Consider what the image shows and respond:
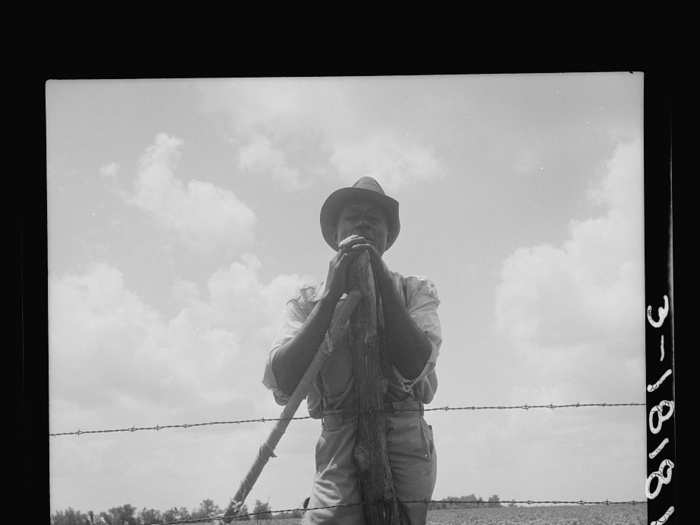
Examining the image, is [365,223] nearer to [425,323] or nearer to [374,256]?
[374,256]

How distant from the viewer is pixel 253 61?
360 centimetres

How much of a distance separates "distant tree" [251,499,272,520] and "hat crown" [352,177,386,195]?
1265 mm

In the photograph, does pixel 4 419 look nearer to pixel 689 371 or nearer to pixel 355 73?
pixel 355 73

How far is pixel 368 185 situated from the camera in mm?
3684

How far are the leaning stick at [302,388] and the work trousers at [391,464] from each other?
0.46 feet

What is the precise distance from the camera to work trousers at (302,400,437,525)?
3.55 metres

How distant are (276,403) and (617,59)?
1.85 meters

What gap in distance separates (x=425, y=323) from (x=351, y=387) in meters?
0.38

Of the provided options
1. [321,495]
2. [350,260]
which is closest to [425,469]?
[321,495]

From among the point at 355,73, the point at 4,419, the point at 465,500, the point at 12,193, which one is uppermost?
the point at 355,73

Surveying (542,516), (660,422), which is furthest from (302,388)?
(660,422)

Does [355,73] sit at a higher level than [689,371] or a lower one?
higher

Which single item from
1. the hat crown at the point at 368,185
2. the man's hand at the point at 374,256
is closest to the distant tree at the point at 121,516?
the man's hand at the point at 374,256

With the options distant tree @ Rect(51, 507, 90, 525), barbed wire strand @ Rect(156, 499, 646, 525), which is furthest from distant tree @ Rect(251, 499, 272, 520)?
distant tree @ Rect(51, 507, 90, 525)
